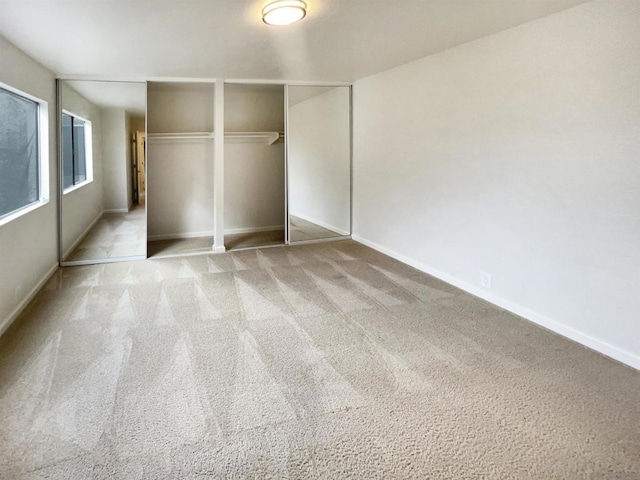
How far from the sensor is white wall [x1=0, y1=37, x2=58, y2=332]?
3.11m

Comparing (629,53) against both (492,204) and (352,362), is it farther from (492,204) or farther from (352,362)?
(352,362)

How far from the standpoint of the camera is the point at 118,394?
7.36 feet

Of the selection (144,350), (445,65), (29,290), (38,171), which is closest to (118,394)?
(144,350)

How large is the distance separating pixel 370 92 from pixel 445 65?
4.94ft

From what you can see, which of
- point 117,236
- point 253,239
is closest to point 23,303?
point 117,236

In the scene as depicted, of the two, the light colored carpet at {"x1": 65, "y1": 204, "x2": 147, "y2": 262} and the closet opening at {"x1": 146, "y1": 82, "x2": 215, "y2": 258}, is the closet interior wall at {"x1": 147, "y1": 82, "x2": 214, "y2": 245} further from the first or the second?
the light colored carpet at {"x1": 65, "y1": 204, "x2": 147, "y2": 262}

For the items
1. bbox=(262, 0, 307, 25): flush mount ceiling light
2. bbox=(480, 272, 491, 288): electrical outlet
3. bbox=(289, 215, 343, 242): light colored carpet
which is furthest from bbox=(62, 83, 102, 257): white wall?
bbox=(480, 272, 491, 288): electrical outlet

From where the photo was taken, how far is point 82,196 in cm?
501

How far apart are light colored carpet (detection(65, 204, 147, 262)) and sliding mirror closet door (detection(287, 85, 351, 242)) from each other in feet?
6.47

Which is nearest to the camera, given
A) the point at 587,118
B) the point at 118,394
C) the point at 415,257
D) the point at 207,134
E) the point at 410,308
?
the point at 118,394

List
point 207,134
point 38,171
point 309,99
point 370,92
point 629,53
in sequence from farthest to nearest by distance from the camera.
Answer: point 207,134, point 309,99, point 370,92, point 38,171, point 629,53

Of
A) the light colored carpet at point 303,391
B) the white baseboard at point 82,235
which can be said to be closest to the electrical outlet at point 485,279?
the light colored carpet at point 303,391

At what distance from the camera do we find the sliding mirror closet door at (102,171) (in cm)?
479

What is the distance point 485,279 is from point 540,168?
109cm
